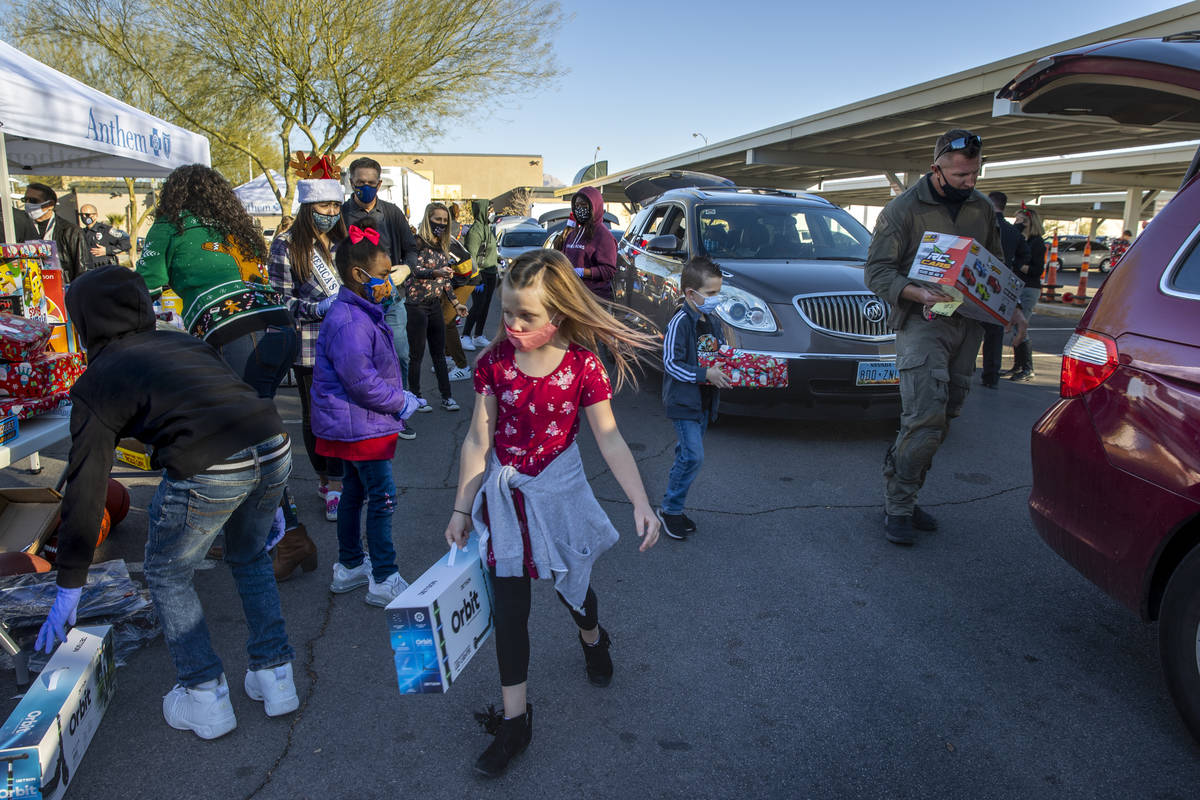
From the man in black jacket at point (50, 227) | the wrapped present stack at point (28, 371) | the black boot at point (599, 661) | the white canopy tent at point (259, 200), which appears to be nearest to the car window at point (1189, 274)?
the black boot at point (599, 661)

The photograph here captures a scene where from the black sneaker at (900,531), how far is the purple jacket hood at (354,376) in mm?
2651

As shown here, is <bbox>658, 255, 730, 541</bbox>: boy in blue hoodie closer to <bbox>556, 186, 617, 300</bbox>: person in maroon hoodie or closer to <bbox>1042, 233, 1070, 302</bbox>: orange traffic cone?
<bbox>556, 186, 617, 300</bbox>: person in maroon hoodie

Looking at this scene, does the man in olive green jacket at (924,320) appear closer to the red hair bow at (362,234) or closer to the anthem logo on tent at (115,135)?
the red hair bow at (362,234)

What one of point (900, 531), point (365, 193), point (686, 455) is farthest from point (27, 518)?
point (900, 531)

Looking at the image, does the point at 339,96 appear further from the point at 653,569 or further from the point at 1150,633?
the point at 1150,633

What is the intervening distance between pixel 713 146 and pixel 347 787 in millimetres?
26942

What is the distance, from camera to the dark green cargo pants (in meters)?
3.99

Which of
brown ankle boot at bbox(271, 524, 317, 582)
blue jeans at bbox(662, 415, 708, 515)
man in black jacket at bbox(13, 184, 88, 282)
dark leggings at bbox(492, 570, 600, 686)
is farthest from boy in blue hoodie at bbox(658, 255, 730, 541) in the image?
man in black jacket at bbox(13, 184, 88, 282)

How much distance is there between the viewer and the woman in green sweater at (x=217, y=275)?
387cm

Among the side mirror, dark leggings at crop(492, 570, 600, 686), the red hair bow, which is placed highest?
the red hair bow

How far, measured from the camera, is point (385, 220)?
5.48 meters

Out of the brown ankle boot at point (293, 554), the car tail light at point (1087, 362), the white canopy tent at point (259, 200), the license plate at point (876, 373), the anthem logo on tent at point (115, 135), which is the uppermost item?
the white canopy tent at point (259, 200)

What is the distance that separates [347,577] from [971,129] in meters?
18.2

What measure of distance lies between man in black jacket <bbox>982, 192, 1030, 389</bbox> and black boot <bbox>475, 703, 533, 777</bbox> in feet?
23.1
